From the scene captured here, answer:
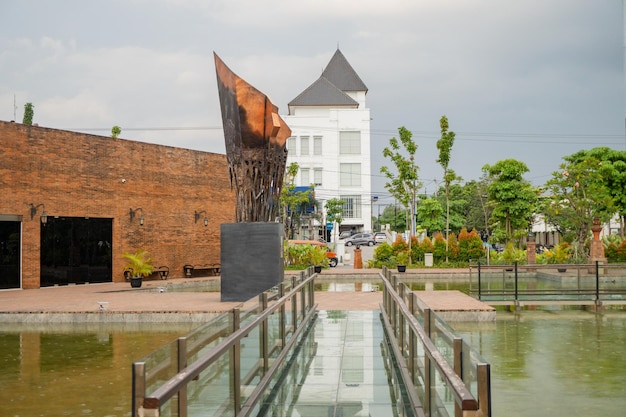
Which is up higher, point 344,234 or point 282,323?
point 344,234

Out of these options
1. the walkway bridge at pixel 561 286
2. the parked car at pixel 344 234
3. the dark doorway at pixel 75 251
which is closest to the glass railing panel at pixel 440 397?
the walkway bridge at pixel 561 286

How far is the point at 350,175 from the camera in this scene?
258 ft

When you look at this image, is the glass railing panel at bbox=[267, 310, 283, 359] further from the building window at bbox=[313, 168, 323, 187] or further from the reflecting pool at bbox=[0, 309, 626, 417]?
the building window at bbox=[313, 168, 323, 187]

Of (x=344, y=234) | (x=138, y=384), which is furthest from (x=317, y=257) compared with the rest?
(x=344, y=234)

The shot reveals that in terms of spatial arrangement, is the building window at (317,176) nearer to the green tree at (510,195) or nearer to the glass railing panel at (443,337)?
the green tree at (510,195)

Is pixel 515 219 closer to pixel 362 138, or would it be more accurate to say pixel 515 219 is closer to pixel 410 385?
pixel 362 138

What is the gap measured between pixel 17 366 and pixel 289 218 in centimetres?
4975

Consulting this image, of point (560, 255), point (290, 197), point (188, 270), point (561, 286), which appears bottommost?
point (188, 270)

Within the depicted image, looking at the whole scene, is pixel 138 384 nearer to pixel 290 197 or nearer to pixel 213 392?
pixel 213 392

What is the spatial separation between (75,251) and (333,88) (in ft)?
207

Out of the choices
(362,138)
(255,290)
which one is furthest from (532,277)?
(362,138)

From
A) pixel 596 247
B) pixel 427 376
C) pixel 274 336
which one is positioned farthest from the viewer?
pixel 596 247

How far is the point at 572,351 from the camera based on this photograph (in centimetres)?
1209

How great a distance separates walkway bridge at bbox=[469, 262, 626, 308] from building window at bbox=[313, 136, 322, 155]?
2340 inches
